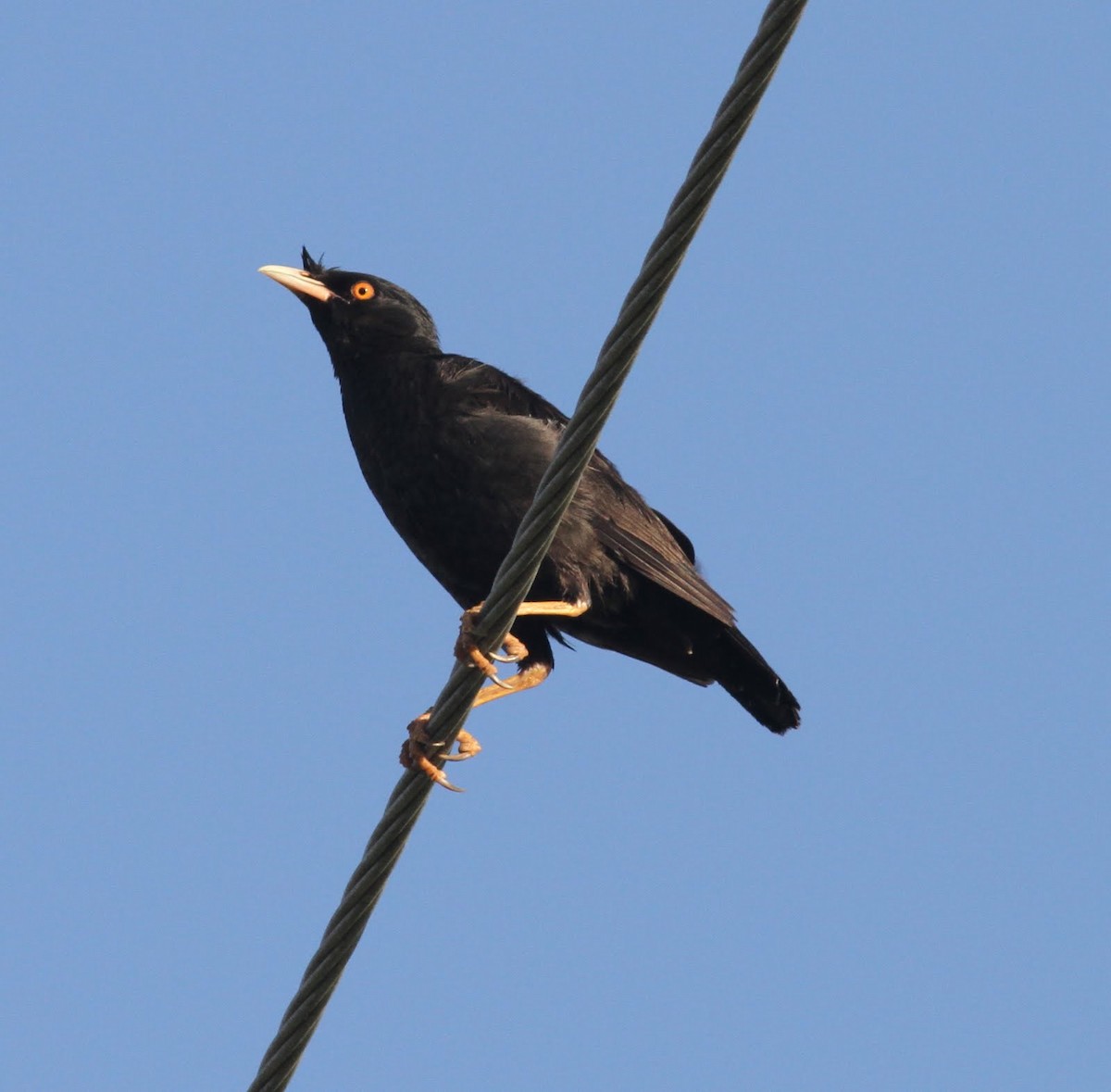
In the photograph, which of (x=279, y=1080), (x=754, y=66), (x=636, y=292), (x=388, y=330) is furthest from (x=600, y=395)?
(x=388, y=330)

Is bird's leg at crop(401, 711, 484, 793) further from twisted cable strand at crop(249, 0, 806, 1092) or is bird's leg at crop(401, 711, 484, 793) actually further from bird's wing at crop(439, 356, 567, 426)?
bird's wing at crop(439, 356, 567, 426)

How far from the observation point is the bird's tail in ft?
21.3

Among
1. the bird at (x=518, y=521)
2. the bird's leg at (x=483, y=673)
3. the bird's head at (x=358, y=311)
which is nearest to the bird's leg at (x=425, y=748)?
the bird's leg at (x=483, y=673)

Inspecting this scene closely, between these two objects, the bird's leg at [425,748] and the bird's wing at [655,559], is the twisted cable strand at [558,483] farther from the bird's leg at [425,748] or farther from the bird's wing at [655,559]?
the bird's wing at [655,559]

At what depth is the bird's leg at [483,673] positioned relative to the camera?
409 centimetres

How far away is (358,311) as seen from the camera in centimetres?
703

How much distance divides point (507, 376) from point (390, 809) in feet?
9.89

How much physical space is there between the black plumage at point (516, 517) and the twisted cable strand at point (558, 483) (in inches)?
79.8

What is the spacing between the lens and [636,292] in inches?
134

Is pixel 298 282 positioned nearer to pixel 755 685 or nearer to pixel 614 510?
pixel 614 510

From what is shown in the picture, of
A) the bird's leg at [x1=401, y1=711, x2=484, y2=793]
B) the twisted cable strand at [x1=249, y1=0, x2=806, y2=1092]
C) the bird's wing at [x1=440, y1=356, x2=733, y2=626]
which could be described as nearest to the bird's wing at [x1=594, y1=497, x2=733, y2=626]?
the bird's wing at [x1=440, y1=356, x2=733, y2=626]

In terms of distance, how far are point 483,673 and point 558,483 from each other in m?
0.55

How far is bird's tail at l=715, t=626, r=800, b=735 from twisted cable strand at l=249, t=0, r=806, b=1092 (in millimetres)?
2640

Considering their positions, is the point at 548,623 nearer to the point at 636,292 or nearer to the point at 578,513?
the point at 578,513
